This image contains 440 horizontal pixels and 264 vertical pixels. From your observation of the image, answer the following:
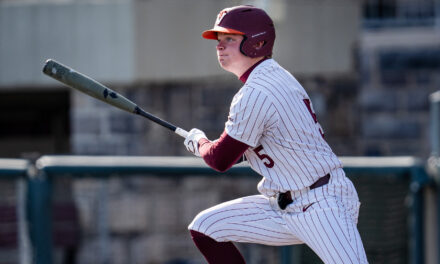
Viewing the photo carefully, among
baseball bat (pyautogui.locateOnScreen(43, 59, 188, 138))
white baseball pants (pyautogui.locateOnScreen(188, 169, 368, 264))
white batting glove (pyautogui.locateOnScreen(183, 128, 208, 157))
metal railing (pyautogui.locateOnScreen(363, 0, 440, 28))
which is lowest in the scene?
white baseball pants (pyautogui.locateOnScreen(188, 169, 368, 264))

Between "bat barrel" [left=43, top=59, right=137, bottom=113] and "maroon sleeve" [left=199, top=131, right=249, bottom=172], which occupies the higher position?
"bat barrel" [left=43, top=59, right=137, bottom=113]

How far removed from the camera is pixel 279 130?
319 cm

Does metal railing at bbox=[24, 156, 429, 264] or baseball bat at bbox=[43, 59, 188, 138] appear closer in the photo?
baseball bat at bbox=[43, 59, 188, 138]

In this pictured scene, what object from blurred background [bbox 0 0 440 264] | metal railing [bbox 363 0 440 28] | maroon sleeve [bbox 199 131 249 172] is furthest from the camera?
metal railing [bbox 363 0 440 28]

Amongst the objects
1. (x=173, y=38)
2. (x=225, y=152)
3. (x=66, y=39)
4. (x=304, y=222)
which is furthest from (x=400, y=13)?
(x=225, y=152)

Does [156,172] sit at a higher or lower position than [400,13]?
lower

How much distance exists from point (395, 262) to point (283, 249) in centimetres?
73

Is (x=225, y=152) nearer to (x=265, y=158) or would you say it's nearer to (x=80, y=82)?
(x=265, y=158)

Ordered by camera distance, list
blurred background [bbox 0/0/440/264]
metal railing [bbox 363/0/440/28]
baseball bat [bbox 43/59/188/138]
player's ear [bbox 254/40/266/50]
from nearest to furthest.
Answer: player's ear [bbox 254/40/266/50], baseball bat [bbox 43/59/188/138], blurred background [bbox 0/0/440/264], metal railing [bbox 363/0/440/28]

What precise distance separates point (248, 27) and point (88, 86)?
2.50ft

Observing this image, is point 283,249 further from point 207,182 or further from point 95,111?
point 95,111

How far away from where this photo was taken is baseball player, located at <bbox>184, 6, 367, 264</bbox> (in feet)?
10.2

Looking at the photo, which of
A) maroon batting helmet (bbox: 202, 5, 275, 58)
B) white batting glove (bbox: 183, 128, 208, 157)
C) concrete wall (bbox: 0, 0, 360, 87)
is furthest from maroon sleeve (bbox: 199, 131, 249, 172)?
concrete wall (bbox: 0, 0, 360, 87)

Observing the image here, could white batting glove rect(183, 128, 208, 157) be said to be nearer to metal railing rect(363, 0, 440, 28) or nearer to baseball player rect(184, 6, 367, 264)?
baseball player rect(184, 6, 367, 264)
